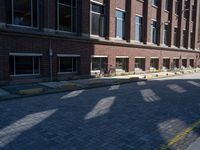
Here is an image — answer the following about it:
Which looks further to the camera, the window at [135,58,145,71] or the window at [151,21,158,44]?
the window at [151,21,158,44]

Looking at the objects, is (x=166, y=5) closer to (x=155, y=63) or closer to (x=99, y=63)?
(x=155, y=63)

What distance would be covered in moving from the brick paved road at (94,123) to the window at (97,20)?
35.5 ft

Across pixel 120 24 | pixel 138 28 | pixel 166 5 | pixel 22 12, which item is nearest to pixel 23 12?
pixel 22 12

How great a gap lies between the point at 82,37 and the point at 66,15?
2.08 metres

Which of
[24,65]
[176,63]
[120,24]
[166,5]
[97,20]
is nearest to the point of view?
[24,65]

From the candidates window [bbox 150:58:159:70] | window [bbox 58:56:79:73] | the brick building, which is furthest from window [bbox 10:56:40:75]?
window [bbox 150:58:159:70]

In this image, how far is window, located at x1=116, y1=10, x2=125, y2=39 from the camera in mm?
21763

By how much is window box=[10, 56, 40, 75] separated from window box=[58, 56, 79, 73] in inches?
72.9

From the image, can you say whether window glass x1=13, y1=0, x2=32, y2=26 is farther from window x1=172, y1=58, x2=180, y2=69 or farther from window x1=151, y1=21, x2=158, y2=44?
window x1=172, y1=58, x2=180, y2=69

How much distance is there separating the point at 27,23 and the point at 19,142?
11272 millimetres

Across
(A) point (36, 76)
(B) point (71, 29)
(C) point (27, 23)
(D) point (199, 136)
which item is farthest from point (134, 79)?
(D) point (199, 136)

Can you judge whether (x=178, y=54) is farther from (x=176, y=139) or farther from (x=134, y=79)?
(x=176, y=139)

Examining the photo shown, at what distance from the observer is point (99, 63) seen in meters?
19.8

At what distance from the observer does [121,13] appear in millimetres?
22219
